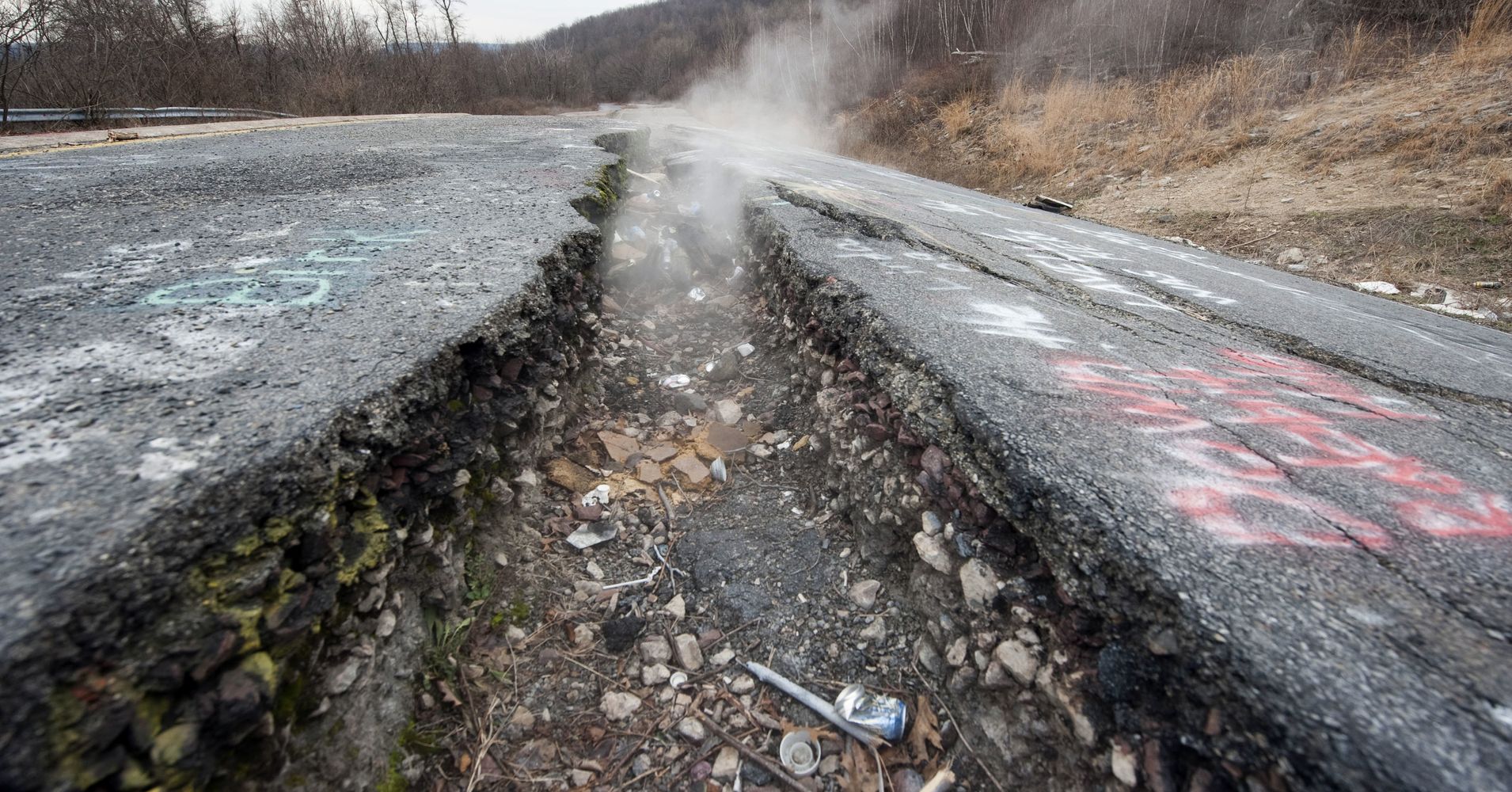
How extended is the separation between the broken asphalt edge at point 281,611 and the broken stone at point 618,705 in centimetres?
42

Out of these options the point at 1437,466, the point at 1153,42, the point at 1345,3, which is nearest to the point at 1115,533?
the point at 1437,466

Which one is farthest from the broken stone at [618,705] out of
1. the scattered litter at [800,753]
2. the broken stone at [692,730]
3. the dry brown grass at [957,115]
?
the dry brown grass at [957,115]

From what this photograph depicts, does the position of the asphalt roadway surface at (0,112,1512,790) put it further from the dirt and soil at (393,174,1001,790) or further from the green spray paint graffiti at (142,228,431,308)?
the dirt and soil at (393,174,1001,790)

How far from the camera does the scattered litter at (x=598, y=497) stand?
7.03ft

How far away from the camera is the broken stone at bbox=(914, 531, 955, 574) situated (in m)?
1.53

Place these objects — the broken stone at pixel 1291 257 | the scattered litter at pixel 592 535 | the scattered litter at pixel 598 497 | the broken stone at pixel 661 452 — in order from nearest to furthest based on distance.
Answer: the scattered litter at pixel 592 535 < the scattered litter at pixel 598 497 < the broken stone at pixel 661 452 < the broken stone at pixel 1291 257

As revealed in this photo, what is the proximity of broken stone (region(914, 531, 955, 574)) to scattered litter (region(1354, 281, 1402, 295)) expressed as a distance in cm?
537

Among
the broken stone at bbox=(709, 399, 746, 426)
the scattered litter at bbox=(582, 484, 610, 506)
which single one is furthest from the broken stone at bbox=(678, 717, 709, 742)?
the broken stone at bbox=(709, 399, 746, 426)

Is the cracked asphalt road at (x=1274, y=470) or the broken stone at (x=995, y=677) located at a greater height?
the cracked asphalt road at (x=1274, y=470)

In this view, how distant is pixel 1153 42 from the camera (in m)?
11.1

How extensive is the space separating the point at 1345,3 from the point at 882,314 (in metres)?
11.5

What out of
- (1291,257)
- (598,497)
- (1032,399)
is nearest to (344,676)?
(598,497)

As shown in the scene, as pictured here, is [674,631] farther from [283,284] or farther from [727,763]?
[283,284]

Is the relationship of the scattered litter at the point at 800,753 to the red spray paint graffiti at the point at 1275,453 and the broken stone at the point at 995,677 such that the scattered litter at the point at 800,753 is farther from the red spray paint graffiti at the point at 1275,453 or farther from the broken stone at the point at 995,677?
the red spray paint graffiti at the point at 1275,453
